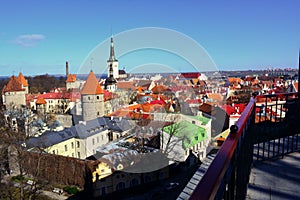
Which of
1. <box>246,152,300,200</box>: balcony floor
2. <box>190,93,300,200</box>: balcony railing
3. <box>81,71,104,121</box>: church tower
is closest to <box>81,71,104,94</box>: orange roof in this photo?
<box>81,71,104,121</box>: church tower

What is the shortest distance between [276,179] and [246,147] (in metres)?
0.88

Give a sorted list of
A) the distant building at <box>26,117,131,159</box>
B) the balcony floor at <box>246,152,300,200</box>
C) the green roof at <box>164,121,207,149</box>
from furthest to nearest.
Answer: the distant building at <box>26,117,131,159</box> < the green roof at <box>164,121,207,149</box> < the balcony floor at <box>246,152,300,200</box>

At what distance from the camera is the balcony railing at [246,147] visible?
2.42 feet

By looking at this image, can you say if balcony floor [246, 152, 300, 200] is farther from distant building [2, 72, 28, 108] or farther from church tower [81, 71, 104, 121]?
distant building [2, 72, 28, 108]

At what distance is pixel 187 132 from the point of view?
13.4 meters

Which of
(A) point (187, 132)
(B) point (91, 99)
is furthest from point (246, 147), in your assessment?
(B) point (91, 99)

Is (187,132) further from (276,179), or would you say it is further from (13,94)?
(13,94)

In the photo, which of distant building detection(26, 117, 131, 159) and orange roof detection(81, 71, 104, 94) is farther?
orange roof detection(81, 71, 104, 94)

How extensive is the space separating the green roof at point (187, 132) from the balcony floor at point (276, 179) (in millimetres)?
10014

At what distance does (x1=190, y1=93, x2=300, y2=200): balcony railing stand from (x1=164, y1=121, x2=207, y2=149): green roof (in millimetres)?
9478

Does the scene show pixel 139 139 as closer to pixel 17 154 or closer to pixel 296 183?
pixel 17 154

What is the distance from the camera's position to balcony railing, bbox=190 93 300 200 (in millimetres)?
736

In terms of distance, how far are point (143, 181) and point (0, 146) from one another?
9.48 metres

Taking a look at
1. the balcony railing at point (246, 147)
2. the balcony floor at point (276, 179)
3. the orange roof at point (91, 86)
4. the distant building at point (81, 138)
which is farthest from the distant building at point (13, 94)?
the balcony floor at point (276, 179)
